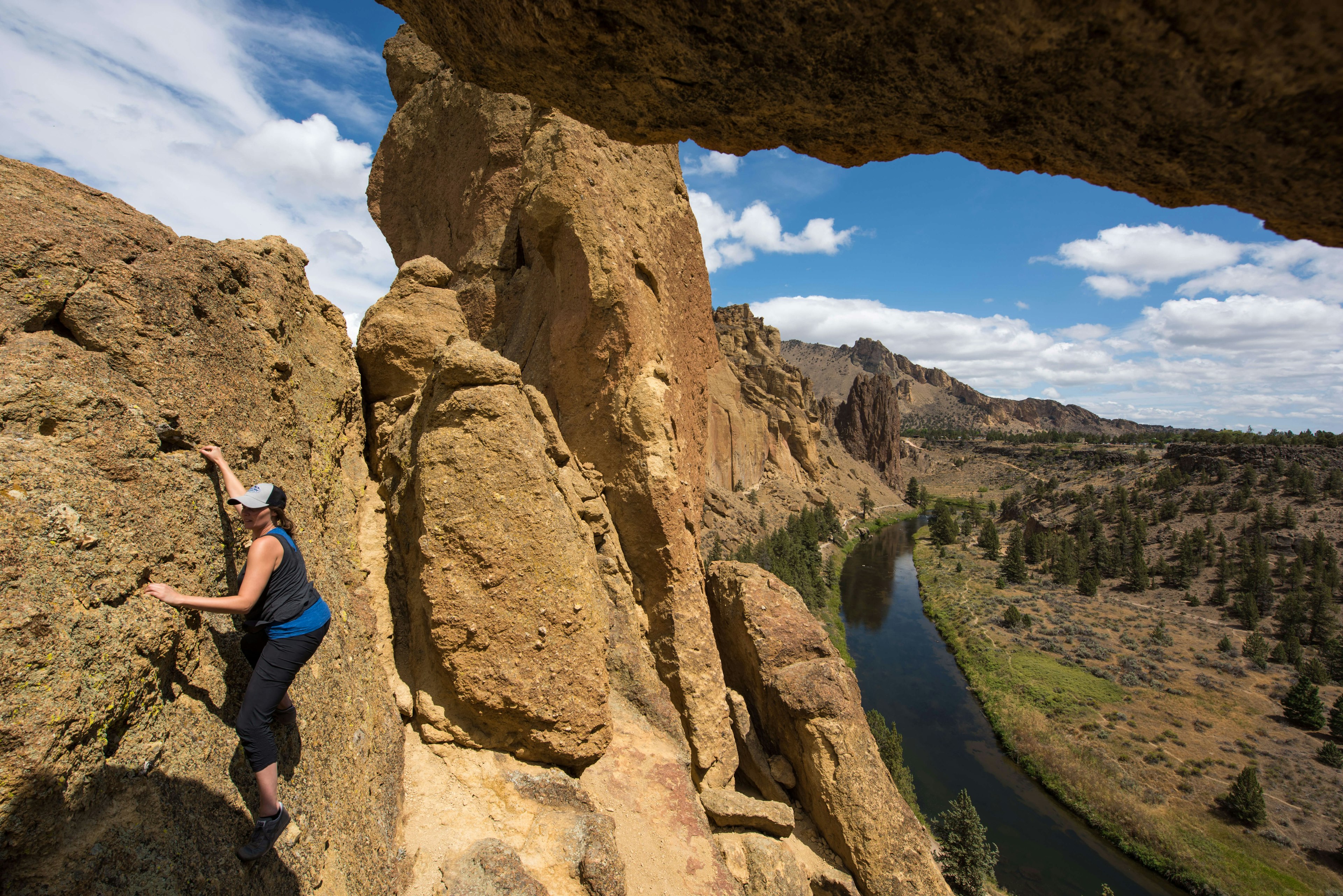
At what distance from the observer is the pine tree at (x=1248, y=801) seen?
2594cm

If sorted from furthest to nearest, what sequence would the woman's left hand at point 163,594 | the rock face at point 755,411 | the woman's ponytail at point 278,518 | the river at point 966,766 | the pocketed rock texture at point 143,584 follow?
the rock face at point 755,411, the river at point 966,766, the woman's ponytail at point 278,518, the woman's left hand at point 163,594, the pocketed rock texture at point 143,584

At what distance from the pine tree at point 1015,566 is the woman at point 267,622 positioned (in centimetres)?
6984

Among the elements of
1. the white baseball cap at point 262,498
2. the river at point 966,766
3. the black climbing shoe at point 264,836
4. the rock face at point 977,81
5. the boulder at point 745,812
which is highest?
the rock face at point 977,81

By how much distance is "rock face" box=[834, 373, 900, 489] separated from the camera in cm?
12888

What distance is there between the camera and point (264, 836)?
15.5 ft

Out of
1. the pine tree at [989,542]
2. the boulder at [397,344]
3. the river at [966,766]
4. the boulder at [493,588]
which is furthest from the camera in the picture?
the pine tree at [989,542]

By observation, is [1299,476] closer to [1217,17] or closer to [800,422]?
[800,422]

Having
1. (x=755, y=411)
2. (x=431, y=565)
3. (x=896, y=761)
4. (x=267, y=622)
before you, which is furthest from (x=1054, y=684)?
(x=755, y=411)

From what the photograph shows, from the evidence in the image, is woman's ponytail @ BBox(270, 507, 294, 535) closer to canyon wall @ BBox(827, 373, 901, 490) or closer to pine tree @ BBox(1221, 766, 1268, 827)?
pine tree @ BBox(1221, 766, 1268, 827)

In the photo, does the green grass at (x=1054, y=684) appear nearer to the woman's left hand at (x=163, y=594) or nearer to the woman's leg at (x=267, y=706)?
the woman's leg at (x=267, y=706)

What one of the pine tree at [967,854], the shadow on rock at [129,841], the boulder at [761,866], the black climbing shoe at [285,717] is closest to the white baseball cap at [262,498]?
the black climbing shoe at [285,717]

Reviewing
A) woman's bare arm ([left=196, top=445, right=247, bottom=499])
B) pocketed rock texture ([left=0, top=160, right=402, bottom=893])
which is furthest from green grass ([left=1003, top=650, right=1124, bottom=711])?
woman's bare arm ([left=196, top=445, right=247, bottom=499])

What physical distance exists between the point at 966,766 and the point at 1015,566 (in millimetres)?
37667

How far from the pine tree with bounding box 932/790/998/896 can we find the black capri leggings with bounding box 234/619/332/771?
24.6 meters
